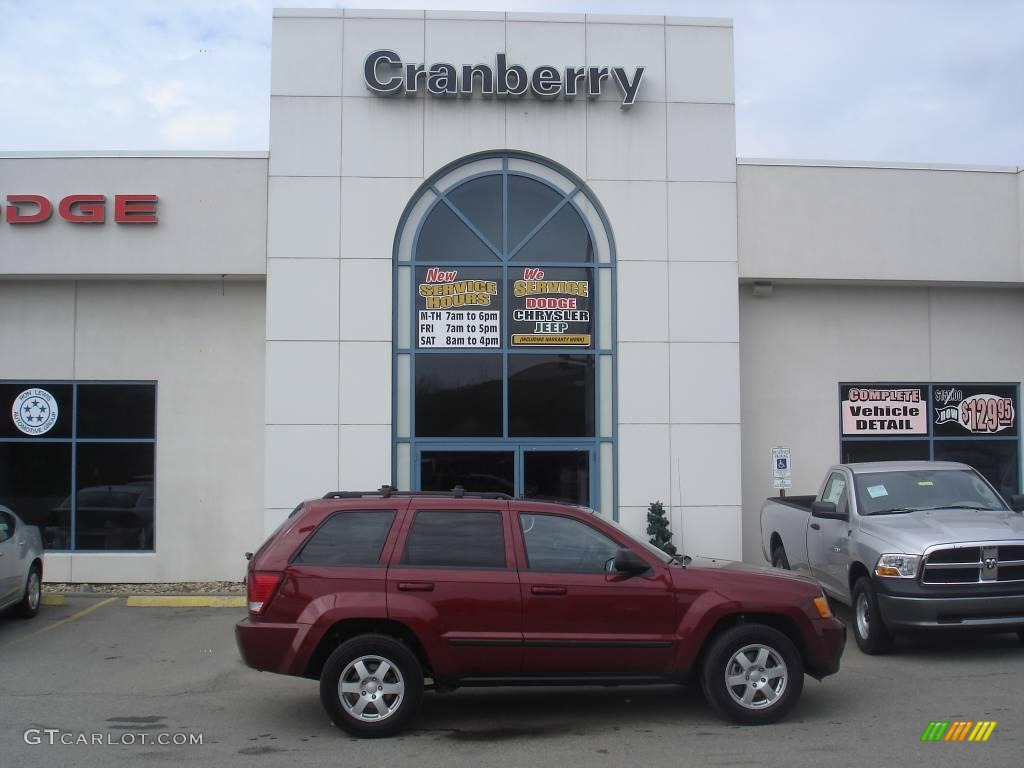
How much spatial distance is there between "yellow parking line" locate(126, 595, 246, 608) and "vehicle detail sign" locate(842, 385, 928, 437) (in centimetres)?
966

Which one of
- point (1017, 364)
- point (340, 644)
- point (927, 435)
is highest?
point (1017, 364)

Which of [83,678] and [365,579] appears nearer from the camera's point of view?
[365,579]

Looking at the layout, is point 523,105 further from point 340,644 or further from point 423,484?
point 340,644

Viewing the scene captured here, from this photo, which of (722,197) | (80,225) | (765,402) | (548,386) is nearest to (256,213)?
(80,225)

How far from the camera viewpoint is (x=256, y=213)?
14.5 m

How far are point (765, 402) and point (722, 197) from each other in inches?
132

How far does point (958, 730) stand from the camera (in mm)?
7211

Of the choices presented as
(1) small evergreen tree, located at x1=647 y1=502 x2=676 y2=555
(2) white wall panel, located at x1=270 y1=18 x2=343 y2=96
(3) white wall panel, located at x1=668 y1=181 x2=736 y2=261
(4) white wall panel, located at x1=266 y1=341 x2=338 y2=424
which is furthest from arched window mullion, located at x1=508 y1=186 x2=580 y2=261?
(1) small evergreen tree, located at x1=647 y1=502 x2=676 y2=555

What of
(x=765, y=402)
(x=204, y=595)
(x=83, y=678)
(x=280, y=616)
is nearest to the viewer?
(x=280, y=616)

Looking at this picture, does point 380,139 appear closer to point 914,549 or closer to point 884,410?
point 884,410

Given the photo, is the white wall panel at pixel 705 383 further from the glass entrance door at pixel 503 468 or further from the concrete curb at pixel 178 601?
the concrete curb at pixel 178 601

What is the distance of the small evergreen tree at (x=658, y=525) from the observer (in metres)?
13.7

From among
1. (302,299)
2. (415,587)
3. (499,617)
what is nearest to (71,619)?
(302,299)

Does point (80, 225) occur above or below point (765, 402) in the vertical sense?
above
